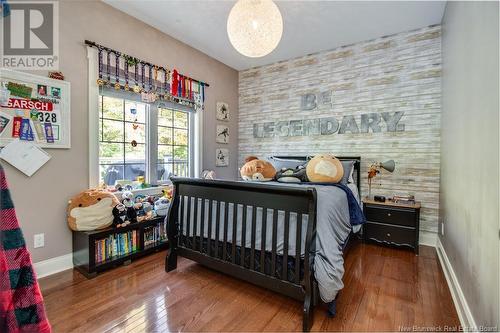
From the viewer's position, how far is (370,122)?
10.7 feet

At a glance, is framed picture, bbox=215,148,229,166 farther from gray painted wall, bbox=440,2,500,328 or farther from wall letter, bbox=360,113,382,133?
gray painted wall, bbox=440,2,500,328

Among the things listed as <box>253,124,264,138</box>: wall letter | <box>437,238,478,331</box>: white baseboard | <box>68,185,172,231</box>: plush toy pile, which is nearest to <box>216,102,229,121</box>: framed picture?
<box>253,124,264,138</box>: wall letter

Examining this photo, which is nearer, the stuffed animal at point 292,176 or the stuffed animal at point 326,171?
the stuffed animal at point 326,171

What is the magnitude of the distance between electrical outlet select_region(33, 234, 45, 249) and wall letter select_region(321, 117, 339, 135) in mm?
3433

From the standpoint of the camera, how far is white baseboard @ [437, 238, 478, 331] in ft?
4.67

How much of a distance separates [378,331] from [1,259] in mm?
1823

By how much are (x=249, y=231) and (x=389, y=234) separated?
192 centimetres

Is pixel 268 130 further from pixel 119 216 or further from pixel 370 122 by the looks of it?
pixel 119 216

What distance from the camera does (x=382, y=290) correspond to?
195 centimetres

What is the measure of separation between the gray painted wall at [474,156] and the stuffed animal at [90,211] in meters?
2.70

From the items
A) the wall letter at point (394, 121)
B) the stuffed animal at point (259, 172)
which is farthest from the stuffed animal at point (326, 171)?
the wall letter at point (394, 121)

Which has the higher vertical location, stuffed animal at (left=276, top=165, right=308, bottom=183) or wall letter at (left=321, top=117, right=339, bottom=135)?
wall letter at (left=321, top=117, right=339, bottom=135)

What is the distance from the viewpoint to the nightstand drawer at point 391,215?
274 cm

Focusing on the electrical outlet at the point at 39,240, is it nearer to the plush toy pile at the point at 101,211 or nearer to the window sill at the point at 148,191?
the plush toy pile at the point at 101,211
